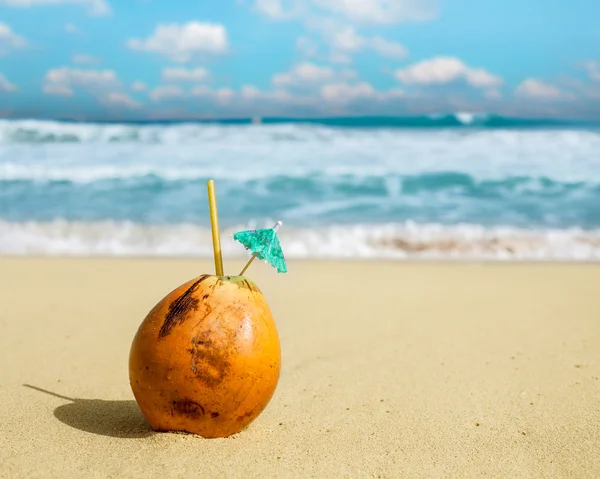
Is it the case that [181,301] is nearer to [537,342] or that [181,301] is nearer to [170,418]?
[170,418]

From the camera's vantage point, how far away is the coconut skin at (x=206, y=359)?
2.39 meters

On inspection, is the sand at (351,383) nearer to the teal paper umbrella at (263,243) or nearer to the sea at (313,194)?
the teal paper umbrella at (263,243)

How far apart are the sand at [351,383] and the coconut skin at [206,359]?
0.12 m

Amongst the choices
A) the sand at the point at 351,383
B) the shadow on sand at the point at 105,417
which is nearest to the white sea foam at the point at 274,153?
the sand at the point at 351,383

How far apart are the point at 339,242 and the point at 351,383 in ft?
17.0

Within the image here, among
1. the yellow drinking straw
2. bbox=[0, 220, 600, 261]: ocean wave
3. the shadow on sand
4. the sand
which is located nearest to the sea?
bbox=[0, 220, 600, 261]: ocean wave

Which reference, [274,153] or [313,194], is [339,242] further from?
[274,153]

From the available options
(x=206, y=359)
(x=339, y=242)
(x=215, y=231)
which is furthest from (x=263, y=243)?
(x=339, y=242)

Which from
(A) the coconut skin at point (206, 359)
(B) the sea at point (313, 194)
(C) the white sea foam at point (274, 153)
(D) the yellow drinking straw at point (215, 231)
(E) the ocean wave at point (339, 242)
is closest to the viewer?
(A) the coconut skin at point (206, 359)

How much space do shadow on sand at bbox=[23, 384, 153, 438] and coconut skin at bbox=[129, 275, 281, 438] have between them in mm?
171

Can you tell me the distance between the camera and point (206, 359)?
2.38 metres

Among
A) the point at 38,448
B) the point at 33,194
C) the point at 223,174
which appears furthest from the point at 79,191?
the point at 38,448

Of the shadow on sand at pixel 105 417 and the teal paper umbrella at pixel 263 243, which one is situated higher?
the teal paper umbrella at pixel 263 243

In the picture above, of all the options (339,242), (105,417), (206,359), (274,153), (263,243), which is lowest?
(339,242)
